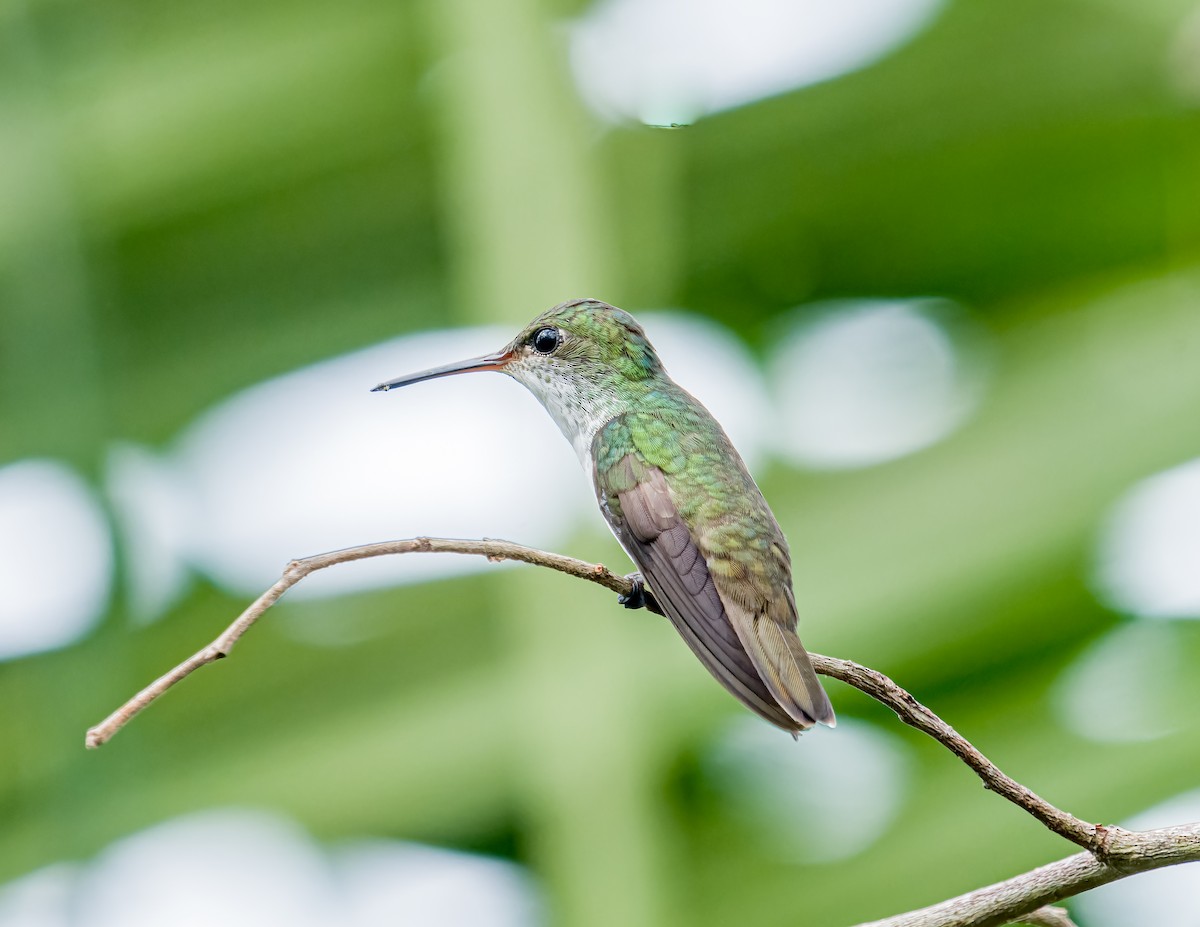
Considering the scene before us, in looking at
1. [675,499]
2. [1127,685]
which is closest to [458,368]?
[675,499]

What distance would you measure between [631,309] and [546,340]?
0.58m

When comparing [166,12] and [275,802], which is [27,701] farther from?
[166,12]

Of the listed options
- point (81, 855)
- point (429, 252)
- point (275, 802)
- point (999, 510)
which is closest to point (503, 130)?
point (429, 252)

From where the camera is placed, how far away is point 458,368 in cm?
171

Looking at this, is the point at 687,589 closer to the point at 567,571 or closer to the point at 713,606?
the point at 713,606

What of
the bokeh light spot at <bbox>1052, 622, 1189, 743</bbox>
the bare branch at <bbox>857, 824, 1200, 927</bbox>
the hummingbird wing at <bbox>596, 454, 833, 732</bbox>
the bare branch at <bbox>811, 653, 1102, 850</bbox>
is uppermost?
the hummingbird wing at <bbox>596, 454, 833, 732</bbox>

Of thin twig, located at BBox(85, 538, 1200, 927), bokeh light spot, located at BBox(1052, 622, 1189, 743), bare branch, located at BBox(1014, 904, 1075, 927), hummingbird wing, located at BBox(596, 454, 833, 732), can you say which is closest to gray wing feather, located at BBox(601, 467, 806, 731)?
hummingbird wing, located at BBox(596, 454, 833, 732)

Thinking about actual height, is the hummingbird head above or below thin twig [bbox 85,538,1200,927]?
above

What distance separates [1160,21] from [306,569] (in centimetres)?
202

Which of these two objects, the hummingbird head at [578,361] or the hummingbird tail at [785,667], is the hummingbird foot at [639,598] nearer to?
the hummingbird tail at [785,667]

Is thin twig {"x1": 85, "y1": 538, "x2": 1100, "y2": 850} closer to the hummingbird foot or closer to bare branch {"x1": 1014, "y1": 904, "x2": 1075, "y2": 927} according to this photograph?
bare branch {"x1": 1014, "y1": 904, "x2": 1075, "y2": 927}

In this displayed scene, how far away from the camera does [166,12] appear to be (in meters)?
2.58

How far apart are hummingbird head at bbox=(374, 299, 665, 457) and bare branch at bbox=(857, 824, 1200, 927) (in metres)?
0.96

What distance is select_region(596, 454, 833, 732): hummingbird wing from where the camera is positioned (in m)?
1.09
